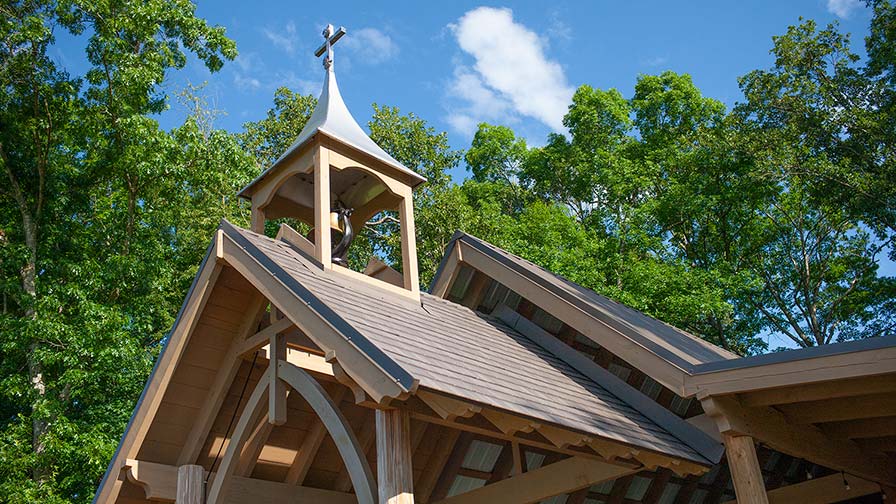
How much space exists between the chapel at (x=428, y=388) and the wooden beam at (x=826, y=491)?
0.9 inches

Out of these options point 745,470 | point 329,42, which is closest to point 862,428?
point 745,470

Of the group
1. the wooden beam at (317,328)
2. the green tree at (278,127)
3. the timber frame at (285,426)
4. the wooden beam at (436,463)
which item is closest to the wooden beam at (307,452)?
the timber frame at (285,426)

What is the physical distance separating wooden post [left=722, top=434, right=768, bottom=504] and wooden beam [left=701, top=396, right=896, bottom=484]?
83 mm

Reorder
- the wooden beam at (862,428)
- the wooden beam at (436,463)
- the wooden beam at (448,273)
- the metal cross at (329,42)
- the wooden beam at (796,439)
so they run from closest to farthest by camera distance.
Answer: the wooden beam at (796,439), the wooden beam at (862,428), the wooden beam at (436,463), the metal cross at (329,42), the wooden beam at (448,273)

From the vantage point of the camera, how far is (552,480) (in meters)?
6.03

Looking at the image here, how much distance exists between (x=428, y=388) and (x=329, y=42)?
5.11m

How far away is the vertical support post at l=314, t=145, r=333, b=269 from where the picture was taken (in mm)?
6824

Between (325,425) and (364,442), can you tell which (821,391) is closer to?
(325,425)

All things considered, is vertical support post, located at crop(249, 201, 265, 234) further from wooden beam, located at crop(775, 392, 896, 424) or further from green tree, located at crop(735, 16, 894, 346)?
green tree, located at crop(735, 16, 894, 346)

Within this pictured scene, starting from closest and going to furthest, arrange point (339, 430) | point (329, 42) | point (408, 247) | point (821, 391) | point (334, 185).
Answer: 1. point (339, 430)
2. point (821, 391)
3. point (408, 247)
4. point (334, 185)
5. point (329, 42)

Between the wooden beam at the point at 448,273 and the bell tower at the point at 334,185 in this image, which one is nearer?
the bell tower at the point at 334,185

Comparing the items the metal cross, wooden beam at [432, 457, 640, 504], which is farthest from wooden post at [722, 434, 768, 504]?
the metal cross

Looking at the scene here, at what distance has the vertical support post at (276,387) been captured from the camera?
5.88 metres

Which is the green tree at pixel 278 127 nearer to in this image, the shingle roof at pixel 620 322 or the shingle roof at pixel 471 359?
the shingle roof at pixel 620 322
